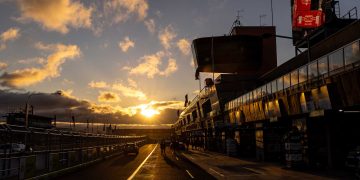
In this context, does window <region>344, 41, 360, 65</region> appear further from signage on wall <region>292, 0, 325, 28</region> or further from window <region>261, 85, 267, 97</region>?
signage on wall <region>292, 0, 325, 28</region>

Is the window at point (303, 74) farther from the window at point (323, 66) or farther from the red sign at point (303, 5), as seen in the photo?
the red sign at point (303, 5)

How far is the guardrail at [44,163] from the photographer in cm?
1582

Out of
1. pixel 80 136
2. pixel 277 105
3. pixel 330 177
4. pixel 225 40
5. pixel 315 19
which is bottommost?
pixel 330 177

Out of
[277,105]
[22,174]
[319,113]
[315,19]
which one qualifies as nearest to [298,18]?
[315,19]

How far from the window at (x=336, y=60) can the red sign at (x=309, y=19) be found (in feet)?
117

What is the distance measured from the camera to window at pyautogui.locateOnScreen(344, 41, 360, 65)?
17.8 metres

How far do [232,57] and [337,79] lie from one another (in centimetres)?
9321

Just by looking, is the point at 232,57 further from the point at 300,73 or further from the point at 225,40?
the point at 300,73

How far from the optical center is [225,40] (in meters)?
114

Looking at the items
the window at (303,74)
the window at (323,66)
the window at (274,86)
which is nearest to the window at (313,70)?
the window at (323,66)

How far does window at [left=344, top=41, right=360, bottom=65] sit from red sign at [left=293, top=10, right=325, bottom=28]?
3734 centimetres

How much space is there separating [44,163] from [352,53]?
15.5 meters

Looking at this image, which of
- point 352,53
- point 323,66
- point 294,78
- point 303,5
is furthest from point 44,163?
point 303,5

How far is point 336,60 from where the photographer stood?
19938mm
